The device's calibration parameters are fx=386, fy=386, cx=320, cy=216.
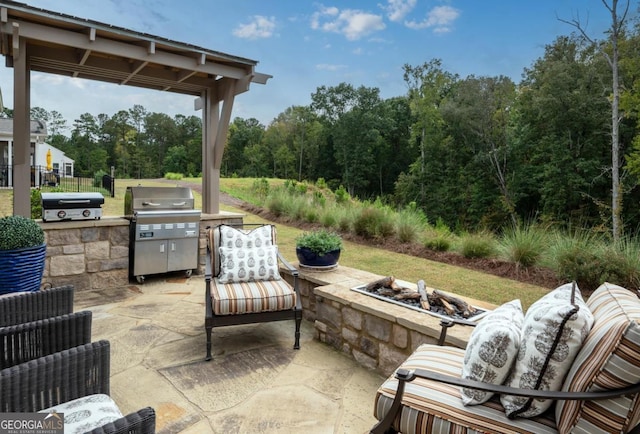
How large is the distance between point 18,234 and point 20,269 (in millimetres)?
287

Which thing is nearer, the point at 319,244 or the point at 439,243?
the point at 319,244

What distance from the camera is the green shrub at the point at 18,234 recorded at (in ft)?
10.2

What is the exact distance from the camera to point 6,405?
1.35 meters

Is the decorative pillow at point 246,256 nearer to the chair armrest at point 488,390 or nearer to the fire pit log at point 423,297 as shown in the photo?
the fire pit log at point 423,297

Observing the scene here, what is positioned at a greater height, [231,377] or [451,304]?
[451,304]

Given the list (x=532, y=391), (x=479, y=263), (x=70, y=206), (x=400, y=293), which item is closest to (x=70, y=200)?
(x=70, y=206)

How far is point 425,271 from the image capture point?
5316 millimetres

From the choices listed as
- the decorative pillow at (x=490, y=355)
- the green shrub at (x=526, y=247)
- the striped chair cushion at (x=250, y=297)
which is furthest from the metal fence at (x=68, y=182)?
the green shrub at (x=526, y=247)

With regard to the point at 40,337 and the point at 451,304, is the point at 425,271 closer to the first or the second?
the point at 451,304

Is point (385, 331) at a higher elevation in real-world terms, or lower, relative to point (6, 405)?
lower

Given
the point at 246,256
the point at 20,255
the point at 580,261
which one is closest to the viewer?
the point at 20,255

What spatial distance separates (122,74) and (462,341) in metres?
4.96

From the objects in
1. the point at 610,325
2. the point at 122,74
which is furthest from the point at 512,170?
the point at 610,325

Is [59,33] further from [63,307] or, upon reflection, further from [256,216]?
[256,216]
